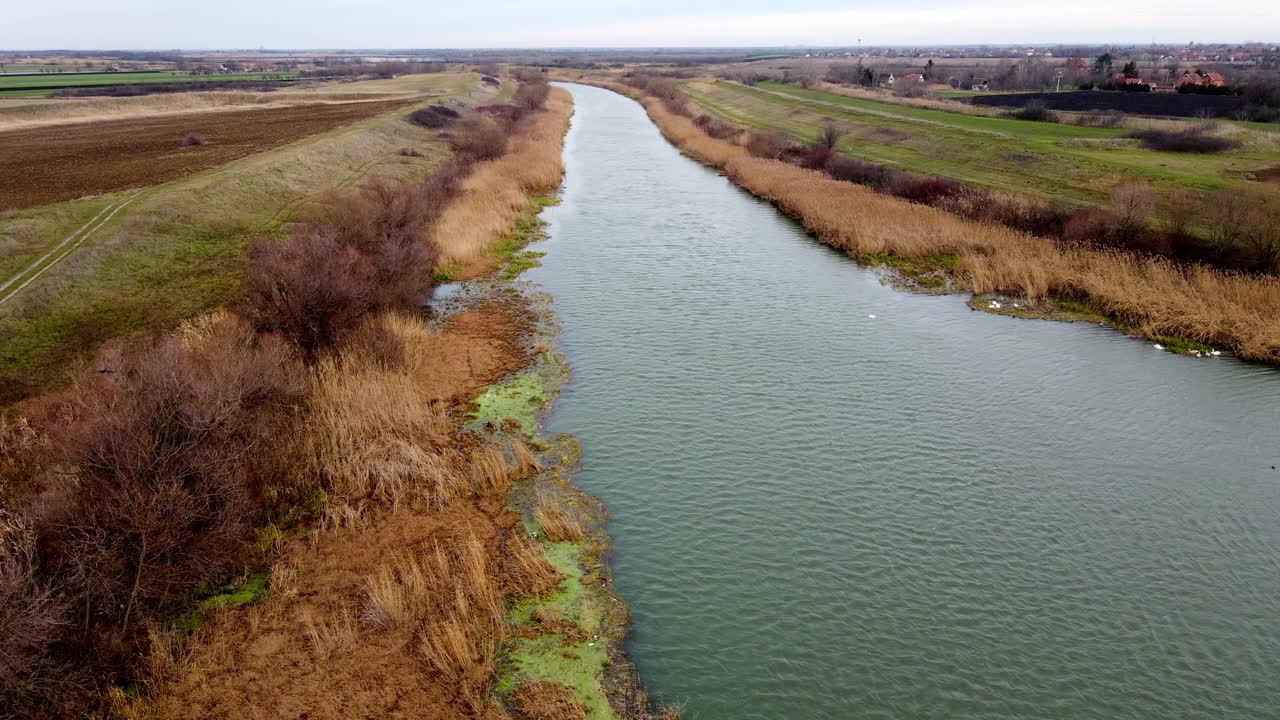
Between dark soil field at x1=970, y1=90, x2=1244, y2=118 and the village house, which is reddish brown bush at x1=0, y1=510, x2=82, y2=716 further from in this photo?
the village house

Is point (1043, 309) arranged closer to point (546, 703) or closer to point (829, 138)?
point (546, 703)

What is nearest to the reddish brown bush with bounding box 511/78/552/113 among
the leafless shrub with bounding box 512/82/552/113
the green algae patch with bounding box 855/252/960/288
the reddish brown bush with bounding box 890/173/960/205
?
the leafless shrub with bounding box 512/82/552/113

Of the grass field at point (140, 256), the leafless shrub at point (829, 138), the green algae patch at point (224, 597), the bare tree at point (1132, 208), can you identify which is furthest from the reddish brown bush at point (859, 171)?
the green algae patch at point (224, 597)

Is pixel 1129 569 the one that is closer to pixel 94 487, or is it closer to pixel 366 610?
pixel 366 610

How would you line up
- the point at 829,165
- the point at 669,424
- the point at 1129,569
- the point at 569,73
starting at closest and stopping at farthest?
the point at 1129,569 < the point at 669,424 < the point at 829,165 < the point at 569,73

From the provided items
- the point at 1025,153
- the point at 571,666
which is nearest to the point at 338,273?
the point at 571,666

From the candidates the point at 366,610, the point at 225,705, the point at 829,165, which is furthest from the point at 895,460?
the point at 829,165
